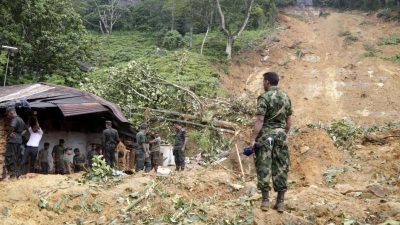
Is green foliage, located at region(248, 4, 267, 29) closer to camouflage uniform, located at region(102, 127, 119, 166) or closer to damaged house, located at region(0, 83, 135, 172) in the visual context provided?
damaged house, located at region(0, 83, 135, 172)

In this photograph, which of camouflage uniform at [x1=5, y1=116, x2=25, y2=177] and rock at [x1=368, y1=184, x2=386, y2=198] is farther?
camouflage uniform at [x1=5, y1=116, x2=25, y2=177]

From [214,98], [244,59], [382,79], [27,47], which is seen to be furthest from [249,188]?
[244,59]

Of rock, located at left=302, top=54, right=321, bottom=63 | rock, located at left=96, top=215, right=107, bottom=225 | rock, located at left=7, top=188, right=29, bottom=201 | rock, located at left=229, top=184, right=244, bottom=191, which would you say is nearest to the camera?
rock, located at left=96, top=215, right=107, bottom=225

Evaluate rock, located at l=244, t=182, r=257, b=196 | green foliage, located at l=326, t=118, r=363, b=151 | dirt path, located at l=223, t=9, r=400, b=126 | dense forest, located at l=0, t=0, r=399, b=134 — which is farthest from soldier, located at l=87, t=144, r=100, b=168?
dirt path, located at l=223, t=9, r=400, b=126

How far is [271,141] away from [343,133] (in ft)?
31.5

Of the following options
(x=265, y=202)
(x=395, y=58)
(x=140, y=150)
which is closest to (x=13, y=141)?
(x=140, y=150)

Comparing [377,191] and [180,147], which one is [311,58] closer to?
[180,147]

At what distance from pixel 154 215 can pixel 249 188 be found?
2.03m

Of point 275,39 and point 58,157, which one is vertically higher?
point 275,39

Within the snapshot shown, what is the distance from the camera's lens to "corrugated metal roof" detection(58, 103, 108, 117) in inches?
421

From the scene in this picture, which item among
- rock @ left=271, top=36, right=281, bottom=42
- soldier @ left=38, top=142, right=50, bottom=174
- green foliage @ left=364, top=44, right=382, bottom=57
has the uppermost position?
rock @ left=271, top=36, right=281, bottom=42

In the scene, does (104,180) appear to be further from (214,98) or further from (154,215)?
(214,98)

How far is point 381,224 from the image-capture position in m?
5.12

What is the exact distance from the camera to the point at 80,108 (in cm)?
1107
